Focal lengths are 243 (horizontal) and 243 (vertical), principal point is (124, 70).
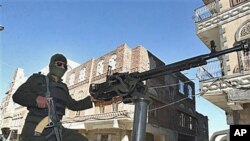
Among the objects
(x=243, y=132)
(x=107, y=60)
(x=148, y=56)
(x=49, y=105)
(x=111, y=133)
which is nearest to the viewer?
(x=243, y=132)

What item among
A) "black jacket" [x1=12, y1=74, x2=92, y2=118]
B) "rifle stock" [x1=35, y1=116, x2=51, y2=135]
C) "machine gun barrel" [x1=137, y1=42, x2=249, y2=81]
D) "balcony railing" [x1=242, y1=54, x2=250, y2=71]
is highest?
"balcony railing" [x1=242, y1=54, x2=250, y2=71]

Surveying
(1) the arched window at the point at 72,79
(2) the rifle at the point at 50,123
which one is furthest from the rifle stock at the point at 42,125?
(1) the arched window at the point at 72,79

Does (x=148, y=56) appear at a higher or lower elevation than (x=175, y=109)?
higher

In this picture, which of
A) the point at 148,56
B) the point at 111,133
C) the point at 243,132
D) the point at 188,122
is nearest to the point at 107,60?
the point at 148,56

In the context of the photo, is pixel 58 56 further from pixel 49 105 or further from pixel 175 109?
pixel 175 109

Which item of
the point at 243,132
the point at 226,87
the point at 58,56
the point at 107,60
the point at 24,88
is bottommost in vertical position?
the point at 243,132

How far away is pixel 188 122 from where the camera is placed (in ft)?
81.8

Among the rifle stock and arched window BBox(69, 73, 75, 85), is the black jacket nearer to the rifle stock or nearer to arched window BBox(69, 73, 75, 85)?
the rifle stock

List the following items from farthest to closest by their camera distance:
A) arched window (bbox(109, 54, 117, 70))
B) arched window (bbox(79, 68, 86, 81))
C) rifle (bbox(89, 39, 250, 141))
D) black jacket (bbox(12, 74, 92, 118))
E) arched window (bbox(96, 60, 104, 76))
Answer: arched window (bbox(79, 68, 86, 81)) → arched window (bbox(96, 60, 104, 76)) → arched window (bbox(109, 54, 117, 70)) → black jacket (bbox(12, 74, 92, 118)) → rifle (bbox(89, 39, 250, 141))

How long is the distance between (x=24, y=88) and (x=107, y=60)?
17685mm

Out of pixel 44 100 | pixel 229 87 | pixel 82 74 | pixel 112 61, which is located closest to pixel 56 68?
pixel 44 100

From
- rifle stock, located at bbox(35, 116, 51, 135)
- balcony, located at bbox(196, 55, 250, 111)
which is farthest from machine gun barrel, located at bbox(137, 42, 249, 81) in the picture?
balcony, located at bbox(196, 55, 250, 111)

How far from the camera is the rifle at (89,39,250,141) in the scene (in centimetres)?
297

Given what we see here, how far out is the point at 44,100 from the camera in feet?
10.9
